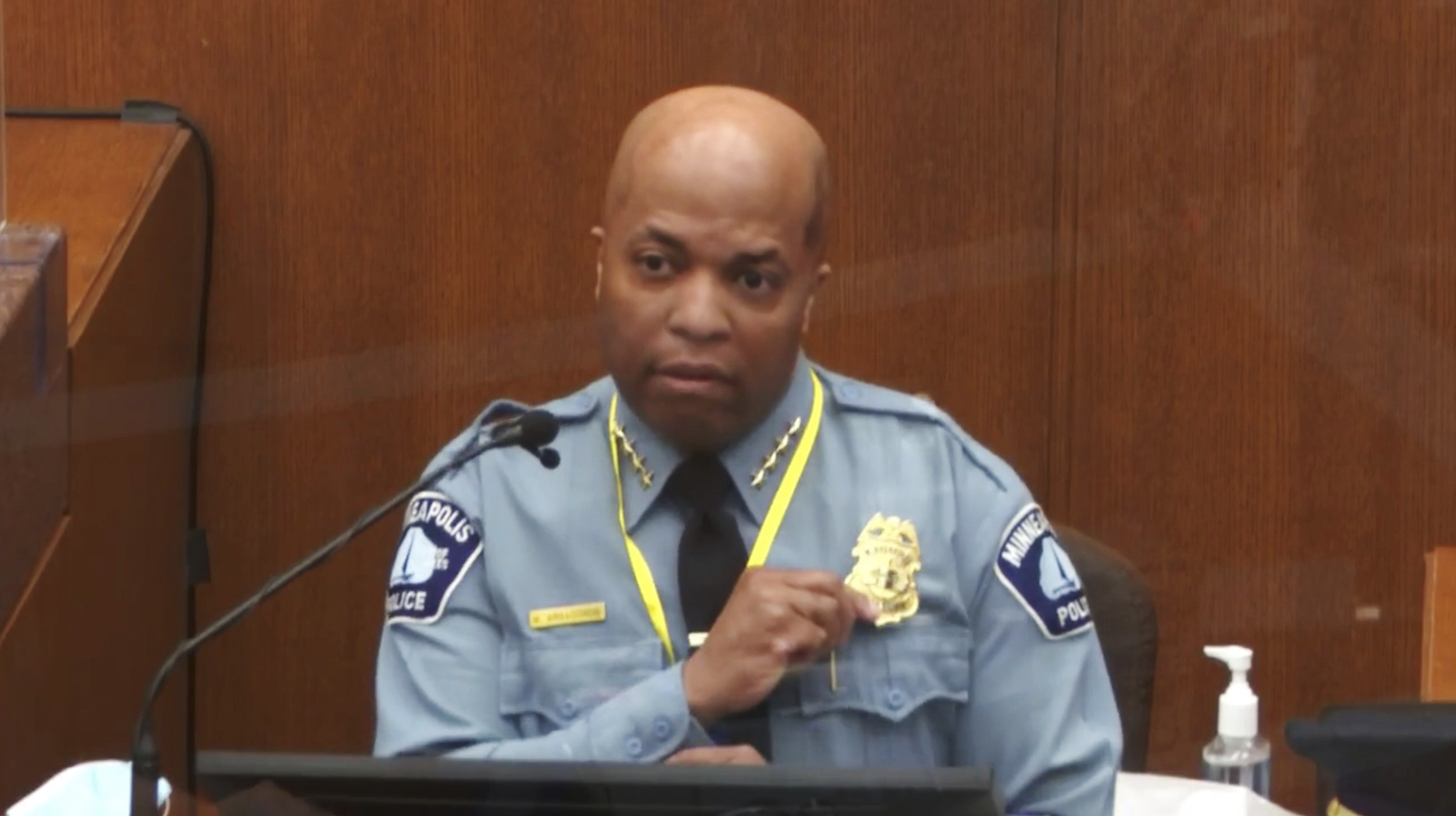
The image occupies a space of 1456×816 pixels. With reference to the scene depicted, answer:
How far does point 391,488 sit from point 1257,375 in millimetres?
1069

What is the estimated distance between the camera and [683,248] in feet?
5.65

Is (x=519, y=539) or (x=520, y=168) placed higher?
(x=520, y=168)

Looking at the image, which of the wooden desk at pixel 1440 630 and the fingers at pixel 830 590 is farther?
the wooden desk at pixel 1440 630

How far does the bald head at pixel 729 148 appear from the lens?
1.72m

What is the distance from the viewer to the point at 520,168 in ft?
9.24

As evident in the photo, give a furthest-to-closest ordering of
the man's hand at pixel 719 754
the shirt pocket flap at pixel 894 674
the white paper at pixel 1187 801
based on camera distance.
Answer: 1. the white paper at pixel 1187 801
2. the shirt pocket flap at pixel 894 674
3. the man's hand at pixel 719 754

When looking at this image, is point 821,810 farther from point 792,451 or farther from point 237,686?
point 237,686

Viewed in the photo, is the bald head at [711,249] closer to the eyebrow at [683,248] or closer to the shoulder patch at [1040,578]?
the eyebrow at [683,248]

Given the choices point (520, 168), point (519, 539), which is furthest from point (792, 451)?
point (520, 168)

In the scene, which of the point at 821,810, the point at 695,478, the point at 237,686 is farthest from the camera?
the point at 237,686

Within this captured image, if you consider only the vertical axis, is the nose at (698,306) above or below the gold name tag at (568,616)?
above

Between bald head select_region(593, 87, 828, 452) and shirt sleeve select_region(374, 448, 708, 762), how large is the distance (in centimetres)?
19

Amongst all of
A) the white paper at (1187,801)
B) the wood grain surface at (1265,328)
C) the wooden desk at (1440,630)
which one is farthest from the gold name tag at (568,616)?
the wood grain surface at (1265,328)

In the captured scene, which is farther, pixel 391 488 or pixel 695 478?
pixel 391 488
